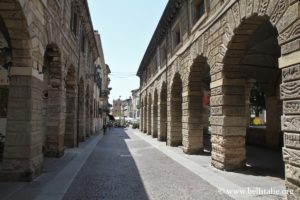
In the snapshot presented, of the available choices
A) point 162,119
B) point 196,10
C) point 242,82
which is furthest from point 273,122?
point 242,82

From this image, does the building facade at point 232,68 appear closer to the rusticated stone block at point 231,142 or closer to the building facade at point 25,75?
A: the rusticated stone block at point 231,142

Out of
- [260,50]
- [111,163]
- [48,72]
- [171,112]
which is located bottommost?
[111,163]

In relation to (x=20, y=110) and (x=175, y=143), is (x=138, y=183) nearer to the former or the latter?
(x=20, y=110)

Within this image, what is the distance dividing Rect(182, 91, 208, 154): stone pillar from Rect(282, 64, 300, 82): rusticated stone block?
26.9 feet

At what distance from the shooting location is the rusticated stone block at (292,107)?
19.8ft

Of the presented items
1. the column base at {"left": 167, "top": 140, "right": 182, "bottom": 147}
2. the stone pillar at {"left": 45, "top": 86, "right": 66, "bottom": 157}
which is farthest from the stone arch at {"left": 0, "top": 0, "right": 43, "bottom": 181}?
the column base at {"left": 167, "top": 140, "right": 182, "bottom": 147}

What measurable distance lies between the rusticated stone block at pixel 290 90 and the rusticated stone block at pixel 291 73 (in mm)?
85

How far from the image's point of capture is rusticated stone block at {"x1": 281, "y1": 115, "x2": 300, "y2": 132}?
19.8ft

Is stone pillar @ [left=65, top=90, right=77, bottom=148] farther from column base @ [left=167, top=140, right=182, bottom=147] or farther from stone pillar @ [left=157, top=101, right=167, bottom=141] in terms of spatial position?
stone pillar @ [left=157, top=101, right=167, bottom=141]

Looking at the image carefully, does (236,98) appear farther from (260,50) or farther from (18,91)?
(18,91)

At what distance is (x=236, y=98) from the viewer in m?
10.3

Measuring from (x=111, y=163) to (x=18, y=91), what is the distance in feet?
16.2

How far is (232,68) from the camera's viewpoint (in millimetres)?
10234

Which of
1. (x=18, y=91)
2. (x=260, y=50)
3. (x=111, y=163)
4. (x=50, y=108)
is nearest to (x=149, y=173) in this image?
(x=111, y=163)
